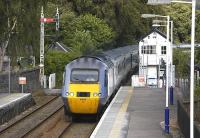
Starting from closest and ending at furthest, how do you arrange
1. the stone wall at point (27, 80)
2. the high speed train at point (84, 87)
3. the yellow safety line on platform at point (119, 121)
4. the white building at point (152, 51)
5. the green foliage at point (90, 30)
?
the yellow safety line on platform at point (119, 121), the high speed train at point (84, 87), the stone wall at point (27, 80), the green foliage at point (90, 30), the white building at point (152, 51)

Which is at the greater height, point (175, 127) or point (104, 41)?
point (104, 41)

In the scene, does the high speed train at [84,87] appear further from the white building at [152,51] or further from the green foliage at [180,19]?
the green foliage at [180,19]

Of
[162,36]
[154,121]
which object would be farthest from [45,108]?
[162,36]

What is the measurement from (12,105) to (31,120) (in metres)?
1.34

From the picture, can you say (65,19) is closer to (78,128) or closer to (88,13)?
(88,13)

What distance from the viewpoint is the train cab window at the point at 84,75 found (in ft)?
86.4

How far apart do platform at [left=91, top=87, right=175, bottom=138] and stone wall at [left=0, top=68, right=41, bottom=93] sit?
7.94 meters

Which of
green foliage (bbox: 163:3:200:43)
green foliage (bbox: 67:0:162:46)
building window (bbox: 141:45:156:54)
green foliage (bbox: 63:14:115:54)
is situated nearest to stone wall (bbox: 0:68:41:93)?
green foliage (bbox: 63:14:115:54)

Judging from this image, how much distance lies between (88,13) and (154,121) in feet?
172

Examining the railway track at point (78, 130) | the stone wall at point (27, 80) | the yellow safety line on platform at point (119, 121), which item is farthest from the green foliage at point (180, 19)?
the railway track at point (78, 130)

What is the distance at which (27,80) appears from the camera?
145ft

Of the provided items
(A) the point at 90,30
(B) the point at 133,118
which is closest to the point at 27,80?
(B) the point at 133,118

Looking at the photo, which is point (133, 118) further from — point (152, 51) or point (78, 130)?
point (152, 51)

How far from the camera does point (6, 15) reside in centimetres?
3284
